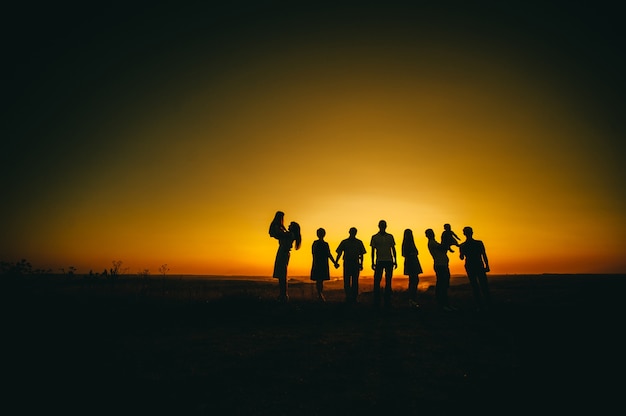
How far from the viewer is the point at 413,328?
21.7 feet

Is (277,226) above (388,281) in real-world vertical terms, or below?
above

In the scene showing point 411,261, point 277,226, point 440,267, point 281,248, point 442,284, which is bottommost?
point 442,284

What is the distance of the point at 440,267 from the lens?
32.2 feet

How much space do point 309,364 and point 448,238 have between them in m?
7.53

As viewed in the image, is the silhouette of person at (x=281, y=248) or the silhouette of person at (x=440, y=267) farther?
the silhouette of person at (x=281, y=248)

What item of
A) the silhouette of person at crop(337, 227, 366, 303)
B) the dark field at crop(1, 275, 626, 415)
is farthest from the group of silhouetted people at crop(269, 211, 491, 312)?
the dark field at crop(1, 275, 626, 415)

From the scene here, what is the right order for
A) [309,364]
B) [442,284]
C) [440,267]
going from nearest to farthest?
[309,364], [442,284], [440,267]

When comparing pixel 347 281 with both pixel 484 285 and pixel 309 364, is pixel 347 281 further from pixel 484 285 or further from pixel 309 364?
pixel 309 364

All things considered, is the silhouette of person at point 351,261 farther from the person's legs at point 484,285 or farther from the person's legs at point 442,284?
the person's legs at point 484,285

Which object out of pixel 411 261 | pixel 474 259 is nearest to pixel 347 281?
pixel 411 261

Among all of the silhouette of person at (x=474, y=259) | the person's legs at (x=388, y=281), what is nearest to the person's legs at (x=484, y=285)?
the silhouette of person at (x=474, y=259)

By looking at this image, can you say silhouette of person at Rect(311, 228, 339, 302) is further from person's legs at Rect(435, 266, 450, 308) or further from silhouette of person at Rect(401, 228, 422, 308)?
person's legs at Rect(435, 266, 450, 308)

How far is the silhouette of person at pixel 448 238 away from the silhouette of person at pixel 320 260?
3.83 metres

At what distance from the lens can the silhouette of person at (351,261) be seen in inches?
404
